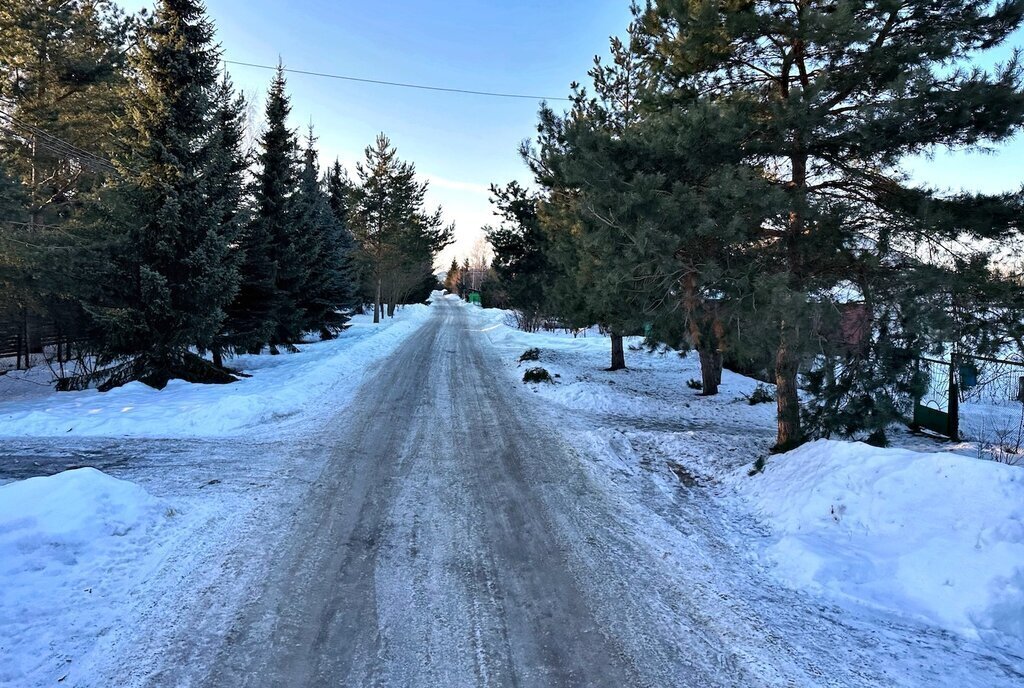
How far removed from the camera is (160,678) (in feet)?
8.60

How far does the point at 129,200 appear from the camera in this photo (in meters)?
10.1

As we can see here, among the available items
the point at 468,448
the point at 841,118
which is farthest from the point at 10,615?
the point at 841,118

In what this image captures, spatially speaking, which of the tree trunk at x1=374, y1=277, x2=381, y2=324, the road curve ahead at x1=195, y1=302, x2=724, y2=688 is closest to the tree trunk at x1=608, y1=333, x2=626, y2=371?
the road curve ahead at x1=195, y1=302, x2=724, y2=688

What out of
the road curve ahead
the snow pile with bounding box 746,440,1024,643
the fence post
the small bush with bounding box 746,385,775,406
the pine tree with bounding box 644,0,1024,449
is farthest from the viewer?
the small bush with bounding box 746,385,775,406

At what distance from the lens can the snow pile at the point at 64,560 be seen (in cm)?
282

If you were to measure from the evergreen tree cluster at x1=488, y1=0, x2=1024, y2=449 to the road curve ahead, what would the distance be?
10.0 feet

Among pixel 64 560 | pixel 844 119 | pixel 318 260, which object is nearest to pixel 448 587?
pixel 64 560

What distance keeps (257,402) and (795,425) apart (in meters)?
8.86

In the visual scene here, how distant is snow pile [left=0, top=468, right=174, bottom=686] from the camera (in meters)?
2.82

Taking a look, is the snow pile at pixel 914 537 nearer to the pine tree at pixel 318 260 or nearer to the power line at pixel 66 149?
the power line at pixel 66 149

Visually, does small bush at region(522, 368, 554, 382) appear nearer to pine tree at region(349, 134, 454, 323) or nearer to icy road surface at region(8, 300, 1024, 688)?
icy road surface at region(8, 300, 1024, 688)

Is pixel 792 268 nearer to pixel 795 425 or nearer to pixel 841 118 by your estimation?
pixel 841 118

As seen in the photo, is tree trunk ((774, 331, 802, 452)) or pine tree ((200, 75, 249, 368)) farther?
pine tree ((200, 75, 249, 368))

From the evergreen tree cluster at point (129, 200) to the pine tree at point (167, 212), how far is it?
0.03 meters
